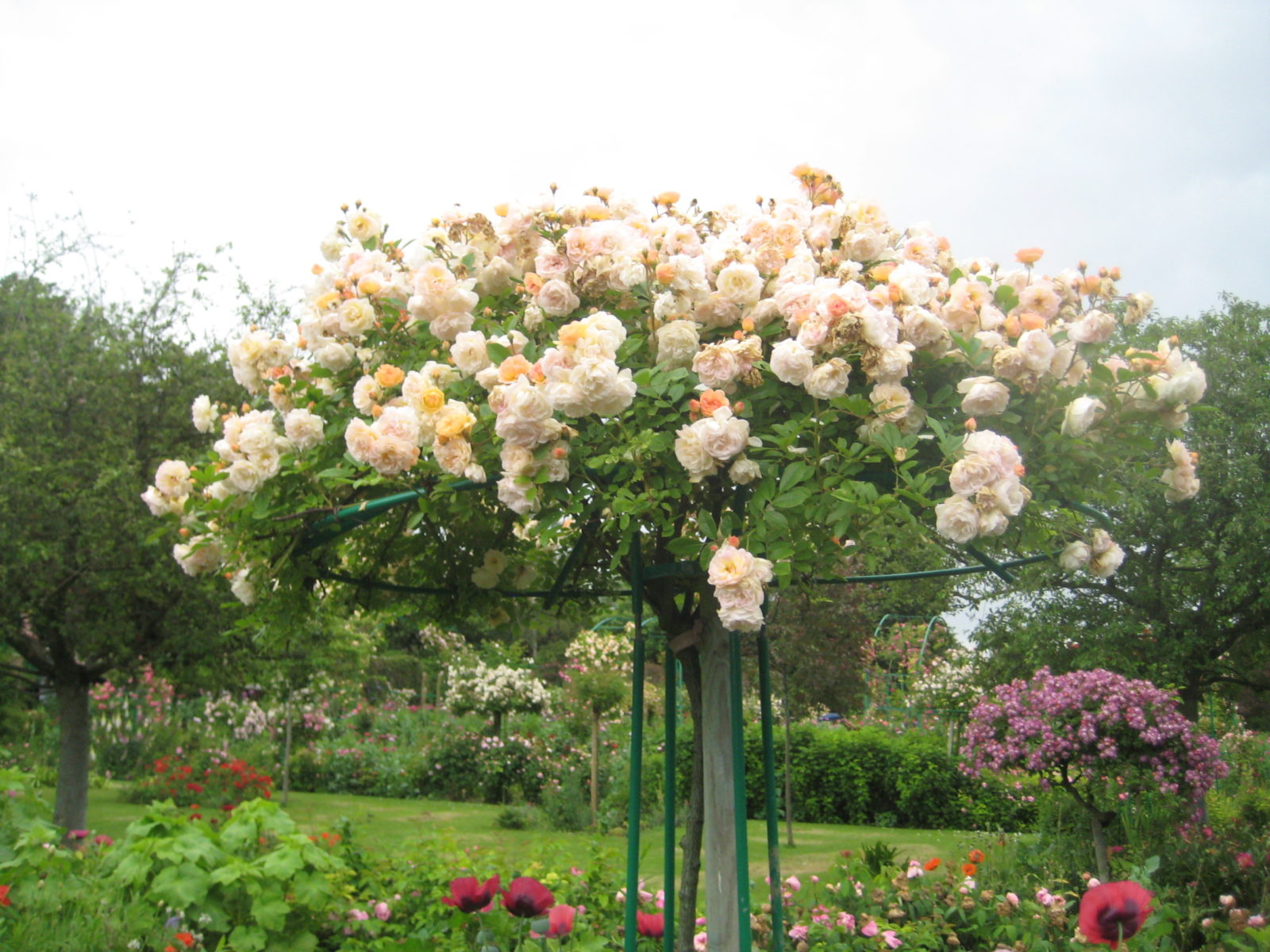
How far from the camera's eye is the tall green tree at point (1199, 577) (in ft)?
23.3

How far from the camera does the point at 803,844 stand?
8266 millimetres

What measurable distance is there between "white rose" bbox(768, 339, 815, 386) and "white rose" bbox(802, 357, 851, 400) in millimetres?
16

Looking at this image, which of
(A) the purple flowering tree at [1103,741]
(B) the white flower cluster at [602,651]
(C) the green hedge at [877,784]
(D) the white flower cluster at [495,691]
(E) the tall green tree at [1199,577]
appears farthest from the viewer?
(D) the white flower cluster at [495,691]

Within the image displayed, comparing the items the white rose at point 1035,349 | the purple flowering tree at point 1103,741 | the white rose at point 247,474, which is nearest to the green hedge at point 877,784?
the purple flowering tree at point 1103,741

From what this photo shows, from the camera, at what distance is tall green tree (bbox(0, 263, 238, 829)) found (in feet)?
17.2

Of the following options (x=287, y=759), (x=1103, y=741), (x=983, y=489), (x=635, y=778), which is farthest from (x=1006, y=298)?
(x=287, y=759)

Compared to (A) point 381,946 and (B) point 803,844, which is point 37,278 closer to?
(A) point 381,946

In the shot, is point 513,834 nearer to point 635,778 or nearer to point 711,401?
point 635,778

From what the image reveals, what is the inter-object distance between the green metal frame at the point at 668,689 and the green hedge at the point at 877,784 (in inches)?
282

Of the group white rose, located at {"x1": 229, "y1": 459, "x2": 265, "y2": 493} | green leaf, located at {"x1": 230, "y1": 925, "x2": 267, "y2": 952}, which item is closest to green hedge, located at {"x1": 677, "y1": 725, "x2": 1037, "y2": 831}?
green leaf, located at {"x1": 230, "y1": 925, "x2": 267, "y2": 952}

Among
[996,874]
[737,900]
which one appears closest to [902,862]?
[996,874]

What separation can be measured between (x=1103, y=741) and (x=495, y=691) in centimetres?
696

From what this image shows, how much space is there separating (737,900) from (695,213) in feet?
4.99

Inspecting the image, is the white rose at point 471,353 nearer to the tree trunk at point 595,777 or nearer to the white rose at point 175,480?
the white rose at point 175,480
